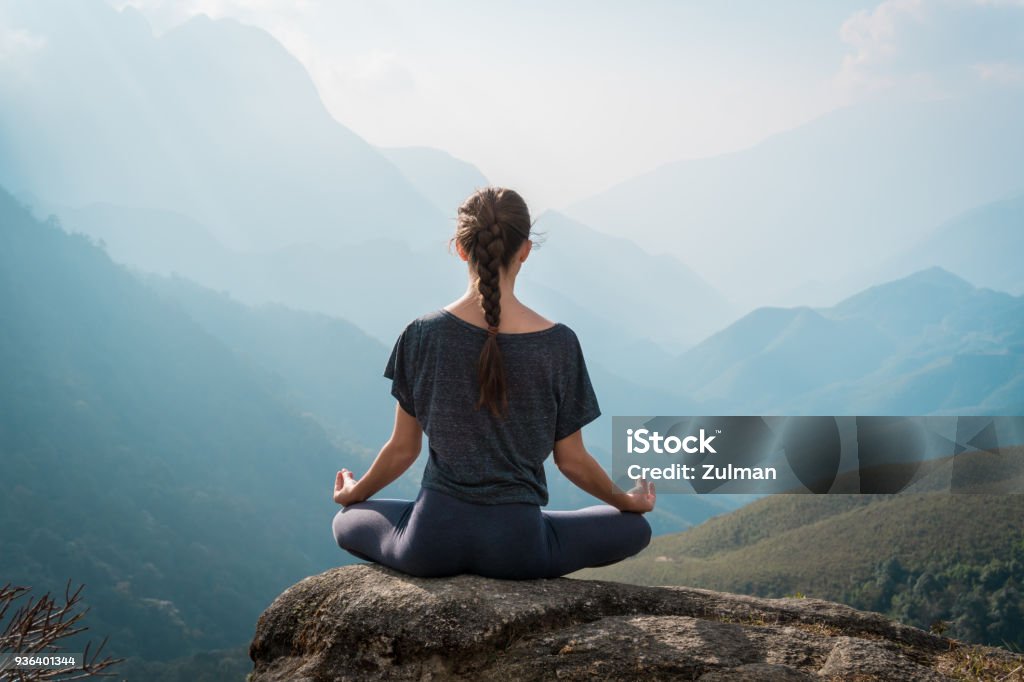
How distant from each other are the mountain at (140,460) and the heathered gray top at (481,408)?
74.4 m

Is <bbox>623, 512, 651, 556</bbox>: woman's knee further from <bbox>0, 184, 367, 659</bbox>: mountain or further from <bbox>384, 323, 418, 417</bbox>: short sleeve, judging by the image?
<bbox>0, 184, 367, 659</bbox>: mountain

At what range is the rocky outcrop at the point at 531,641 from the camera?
361 centimetres

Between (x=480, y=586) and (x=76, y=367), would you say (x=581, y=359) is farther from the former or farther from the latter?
(x=76, y=367)

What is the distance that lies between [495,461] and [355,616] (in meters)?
0.95

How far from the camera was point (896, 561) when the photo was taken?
3719 centimetres

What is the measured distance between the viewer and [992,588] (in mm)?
33875

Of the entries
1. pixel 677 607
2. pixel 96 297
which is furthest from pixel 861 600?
pixel 96 297

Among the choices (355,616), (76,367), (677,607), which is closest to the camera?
(355,616)

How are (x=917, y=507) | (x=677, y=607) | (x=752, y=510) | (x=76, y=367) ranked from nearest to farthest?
(x=677, y=607) → (x=917, y=507) → (x=752, y=510) → (x=76, y=367)

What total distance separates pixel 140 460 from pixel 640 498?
112623 millimetres

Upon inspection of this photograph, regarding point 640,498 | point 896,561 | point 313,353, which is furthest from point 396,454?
point 313,353

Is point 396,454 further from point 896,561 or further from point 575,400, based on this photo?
point 896,561

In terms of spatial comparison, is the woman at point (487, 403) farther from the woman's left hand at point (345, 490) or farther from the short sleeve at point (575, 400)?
A: the woman's left hand at point (345, 490)

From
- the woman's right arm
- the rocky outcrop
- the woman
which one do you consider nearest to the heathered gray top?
the woman
